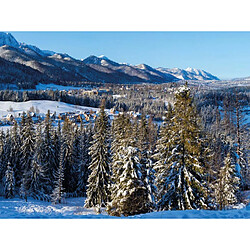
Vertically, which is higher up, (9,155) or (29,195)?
(9,155)

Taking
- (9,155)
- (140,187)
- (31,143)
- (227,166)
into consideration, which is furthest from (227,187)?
(9,155)

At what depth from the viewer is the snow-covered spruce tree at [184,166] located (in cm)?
1097

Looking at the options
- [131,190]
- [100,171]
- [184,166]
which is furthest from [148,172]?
[100,171]

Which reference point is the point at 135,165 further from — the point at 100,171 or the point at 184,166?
the point at 100,171

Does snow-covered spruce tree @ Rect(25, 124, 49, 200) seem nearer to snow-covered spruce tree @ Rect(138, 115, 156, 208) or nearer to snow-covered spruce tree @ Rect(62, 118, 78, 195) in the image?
snow-covered spruce tree @ Rect(62, 118, 78, 195)

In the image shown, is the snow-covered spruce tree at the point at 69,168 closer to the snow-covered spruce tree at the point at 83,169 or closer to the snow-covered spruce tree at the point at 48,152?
the snow-covered spruce tree at the point at 83,169

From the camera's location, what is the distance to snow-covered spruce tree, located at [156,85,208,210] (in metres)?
11.0

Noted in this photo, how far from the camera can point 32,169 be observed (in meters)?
26.6

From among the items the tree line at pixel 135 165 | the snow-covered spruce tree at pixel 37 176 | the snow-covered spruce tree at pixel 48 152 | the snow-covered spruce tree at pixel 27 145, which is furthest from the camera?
the snow-covered spruce tree at pixel 27 145

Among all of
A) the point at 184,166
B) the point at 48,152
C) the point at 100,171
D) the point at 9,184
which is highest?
the point at 184,166

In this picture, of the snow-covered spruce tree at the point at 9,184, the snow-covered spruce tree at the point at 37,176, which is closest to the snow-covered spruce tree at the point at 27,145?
the snow-covered spruce tree at the point at 37,176

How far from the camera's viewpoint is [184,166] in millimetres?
11242

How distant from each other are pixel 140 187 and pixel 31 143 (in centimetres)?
2191

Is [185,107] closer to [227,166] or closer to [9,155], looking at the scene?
[227,166]
